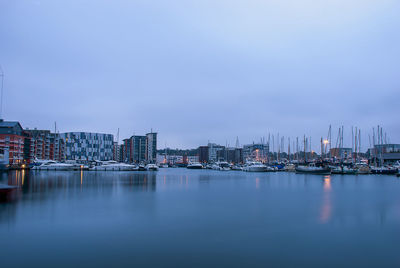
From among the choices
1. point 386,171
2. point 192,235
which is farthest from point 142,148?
point 192,235

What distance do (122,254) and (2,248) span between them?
4.38 meters

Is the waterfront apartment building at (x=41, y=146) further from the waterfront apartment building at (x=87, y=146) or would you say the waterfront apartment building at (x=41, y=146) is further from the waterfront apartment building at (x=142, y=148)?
the waterfront apartment building at (x=142, y=148)

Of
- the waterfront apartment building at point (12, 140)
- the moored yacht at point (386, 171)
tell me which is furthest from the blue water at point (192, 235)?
the waterfront apartment building at point (12, 140)

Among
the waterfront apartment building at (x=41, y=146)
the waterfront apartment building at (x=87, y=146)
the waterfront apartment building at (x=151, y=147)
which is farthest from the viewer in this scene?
the waterfront apartment building at (x=151, y=147)

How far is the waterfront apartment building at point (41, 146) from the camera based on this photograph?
10194 centimetres

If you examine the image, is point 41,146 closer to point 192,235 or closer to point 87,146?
point 87,146

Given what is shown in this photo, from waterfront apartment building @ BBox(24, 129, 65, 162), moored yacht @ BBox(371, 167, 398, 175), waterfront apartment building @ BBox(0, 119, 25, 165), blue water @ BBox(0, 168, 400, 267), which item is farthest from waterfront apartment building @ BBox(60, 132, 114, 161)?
blue water @ BBox(0, 168, 400, 267)

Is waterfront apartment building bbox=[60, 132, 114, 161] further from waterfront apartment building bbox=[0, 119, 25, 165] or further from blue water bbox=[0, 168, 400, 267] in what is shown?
blue water bbox=[0, 168, 400, 267]

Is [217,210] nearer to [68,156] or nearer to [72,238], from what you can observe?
[72,238]

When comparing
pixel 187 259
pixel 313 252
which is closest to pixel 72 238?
pixel 187 259

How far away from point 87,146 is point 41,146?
22.0 m

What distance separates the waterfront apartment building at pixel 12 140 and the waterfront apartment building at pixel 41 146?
13.4 metres

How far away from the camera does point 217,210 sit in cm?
1977

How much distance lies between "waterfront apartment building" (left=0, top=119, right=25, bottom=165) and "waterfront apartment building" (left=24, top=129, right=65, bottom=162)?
1342 centimetres
